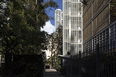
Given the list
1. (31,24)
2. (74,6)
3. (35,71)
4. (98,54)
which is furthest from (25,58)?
(74,6)

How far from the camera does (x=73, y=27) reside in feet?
174

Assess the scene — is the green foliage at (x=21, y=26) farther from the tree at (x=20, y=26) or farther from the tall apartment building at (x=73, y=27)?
the tall apartment building at (x=73, y=27)

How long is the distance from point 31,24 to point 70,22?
100 feet

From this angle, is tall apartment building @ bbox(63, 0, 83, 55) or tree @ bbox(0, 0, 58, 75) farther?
tall apartment building @ bbox(63, 0, 83, 55)

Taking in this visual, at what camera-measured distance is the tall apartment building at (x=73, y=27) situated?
169 feet

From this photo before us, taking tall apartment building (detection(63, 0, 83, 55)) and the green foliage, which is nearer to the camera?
the green foliage

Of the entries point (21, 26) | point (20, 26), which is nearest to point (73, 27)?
point (21, 26)

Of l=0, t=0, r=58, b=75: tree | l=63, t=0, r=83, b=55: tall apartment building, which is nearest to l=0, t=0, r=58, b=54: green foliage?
l=0, t=0, r=58, b=75: tree

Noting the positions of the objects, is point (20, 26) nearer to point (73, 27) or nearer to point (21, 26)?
point (21, 26)

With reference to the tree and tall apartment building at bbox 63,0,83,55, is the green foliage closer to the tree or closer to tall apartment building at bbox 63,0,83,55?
the tree

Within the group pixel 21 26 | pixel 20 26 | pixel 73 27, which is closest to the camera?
pixel 20 26

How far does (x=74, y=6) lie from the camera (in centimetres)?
5209

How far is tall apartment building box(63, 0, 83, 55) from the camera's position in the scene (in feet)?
169

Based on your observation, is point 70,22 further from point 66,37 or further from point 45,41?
point 45,41
